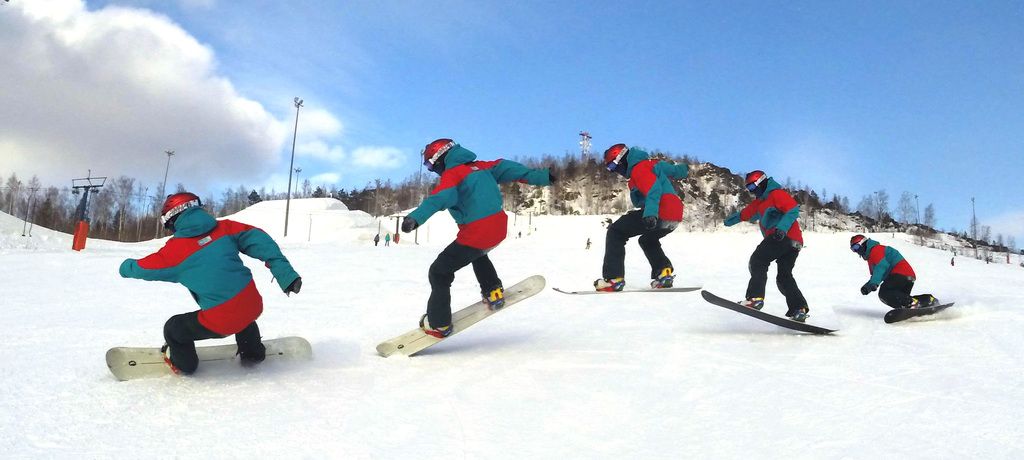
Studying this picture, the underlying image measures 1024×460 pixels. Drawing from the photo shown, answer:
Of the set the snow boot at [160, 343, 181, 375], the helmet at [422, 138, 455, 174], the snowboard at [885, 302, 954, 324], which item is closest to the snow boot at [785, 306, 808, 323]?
the snowboard at [885, 302, 954, 324]

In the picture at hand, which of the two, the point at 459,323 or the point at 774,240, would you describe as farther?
the point at 774,240

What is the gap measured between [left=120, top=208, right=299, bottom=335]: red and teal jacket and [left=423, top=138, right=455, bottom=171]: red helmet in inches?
72.4

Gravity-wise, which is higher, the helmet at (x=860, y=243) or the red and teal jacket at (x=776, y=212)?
the red and teal jacket at (x=776, y=212)

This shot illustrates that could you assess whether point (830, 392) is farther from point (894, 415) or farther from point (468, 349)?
point (468, 349)

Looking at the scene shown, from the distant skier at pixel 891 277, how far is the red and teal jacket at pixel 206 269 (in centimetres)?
807

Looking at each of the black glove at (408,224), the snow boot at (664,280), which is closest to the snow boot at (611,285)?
the snow boot at (664,280)

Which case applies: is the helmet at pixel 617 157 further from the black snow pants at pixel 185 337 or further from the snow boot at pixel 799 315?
the black snow pants at pixel 185 337

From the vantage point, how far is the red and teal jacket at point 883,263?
329 inches

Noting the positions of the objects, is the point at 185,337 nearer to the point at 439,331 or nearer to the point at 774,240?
the point at 439,331

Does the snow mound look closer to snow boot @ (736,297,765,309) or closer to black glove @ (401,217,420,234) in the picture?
snow boot @ (736,297,765,309)

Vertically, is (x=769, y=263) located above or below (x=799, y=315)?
above

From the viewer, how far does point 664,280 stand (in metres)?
6.84

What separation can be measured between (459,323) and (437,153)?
1654mm

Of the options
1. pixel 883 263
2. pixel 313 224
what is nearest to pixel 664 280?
pixel 883 263
